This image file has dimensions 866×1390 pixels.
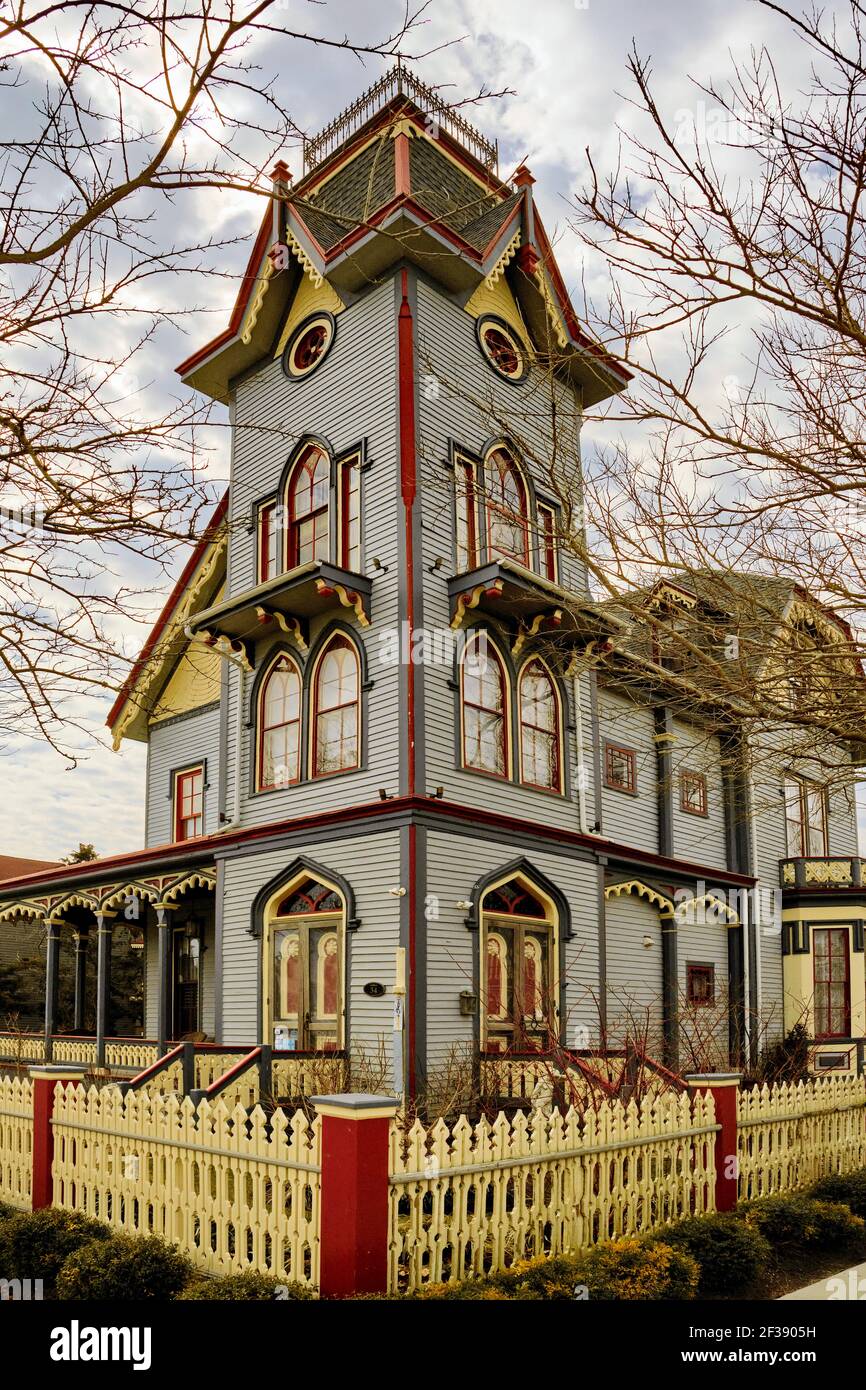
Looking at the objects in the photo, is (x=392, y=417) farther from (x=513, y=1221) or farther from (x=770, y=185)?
(x=513, y=1221)

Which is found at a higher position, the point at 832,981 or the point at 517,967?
the point at 517,967

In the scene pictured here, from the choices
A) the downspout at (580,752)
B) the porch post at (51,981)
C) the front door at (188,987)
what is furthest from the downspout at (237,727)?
the porch post at (51,981)

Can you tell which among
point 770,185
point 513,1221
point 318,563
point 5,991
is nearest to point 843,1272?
point 513,1221

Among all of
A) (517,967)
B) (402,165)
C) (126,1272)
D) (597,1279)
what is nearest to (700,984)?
(517,967)

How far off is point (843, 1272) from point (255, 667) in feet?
41.9

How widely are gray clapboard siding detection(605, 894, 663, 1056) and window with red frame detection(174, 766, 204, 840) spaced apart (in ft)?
27.7

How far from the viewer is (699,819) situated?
25375mm

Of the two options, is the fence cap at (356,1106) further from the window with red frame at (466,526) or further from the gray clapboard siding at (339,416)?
the window with red frame at (466,526)

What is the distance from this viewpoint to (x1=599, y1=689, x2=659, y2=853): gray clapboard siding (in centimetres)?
2169

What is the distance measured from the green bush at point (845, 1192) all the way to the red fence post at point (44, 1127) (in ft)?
26.2

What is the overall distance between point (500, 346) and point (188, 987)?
543 inches

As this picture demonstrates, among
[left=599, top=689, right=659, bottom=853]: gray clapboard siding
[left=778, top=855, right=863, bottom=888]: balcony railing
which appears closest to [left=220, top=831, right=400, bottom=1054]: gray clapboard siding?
[left=599, top=689, right=659, bottom=853]: gray clapboard siding

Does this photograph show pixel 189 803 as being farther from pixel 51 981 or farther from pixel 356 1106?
pixel 356 1106

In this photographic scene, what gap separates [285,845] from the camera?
17859 mm
